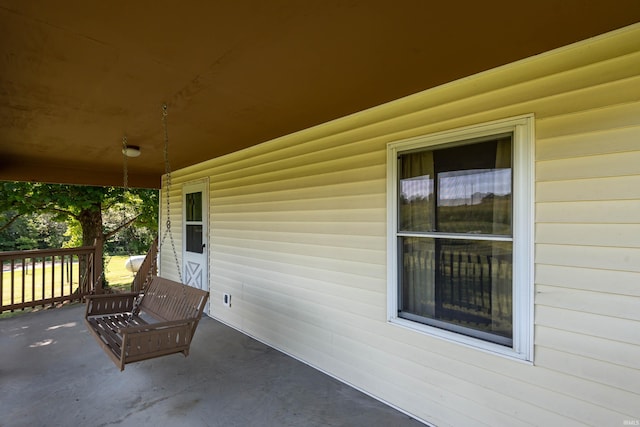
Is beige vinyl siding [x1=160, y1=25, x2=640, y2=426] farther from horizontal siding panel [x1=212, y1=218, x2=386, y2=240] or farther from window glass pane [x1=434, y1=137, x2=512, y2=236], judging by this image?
window glass pane [x1=434, y1=137, x2=512, y2=236]

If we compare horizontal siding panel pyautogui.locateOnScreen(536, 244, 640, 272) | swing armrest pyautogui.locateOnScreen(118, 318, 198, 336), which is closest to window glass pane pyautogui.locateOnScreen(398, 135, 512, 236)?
horizontal siding panel pyautogui.locateOnScreen(536, 244, 640, 272)

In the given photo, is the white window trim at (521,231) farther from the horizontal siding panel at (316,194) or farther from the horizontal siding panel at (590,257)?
the horizontal siding panel at (316,194)

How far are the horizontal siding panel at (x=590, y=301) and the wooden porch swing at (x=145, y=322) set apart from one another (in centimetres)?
254

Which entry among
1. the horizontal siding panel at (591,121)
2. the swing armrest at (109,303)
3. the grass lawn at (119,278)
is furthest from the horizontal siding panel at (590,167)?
the grass lawn at (119,278)

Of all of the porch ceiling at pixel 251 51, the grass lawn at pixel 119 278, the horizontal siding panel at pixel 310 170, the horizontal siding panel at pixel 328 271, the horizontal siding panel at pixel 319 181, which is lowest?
the grass lawn at pixel 119 278

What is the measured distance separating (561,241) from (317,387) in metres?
2.24

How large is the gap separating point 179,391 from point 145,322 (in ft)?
2.69

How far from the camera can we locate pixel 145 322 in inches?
125

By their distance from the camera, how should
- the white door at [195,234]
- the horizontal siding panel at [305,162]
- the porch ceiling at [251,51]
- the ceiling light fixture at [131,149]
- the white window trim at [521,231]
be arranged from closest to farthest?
1. the porch ceiling at [251,51]
2. the white window trim at [521,231]
3. the horizontal siding panel at [305,162]
4. the ceiling light fixture at [131,149]
5. the white door at [195,234]

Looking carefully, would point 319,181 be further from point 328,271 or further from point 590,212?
point 590,212

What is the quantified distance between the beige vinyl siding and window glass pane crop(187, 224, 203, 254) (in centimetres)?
227

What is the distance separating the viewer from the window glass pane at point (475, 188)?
6.42 feet

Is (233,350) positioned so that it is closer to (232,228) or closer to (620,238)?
(232,228)

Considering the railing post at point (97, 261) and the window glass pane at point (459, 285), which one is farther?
the railing post at point (97, 261)
